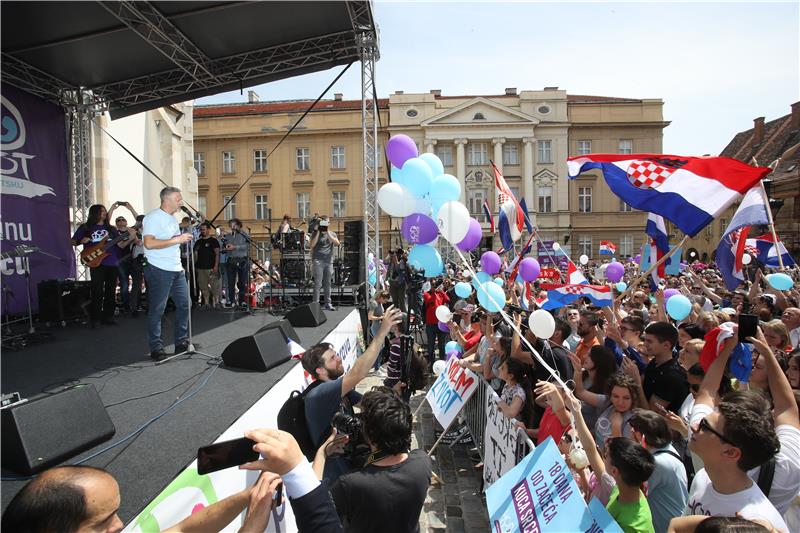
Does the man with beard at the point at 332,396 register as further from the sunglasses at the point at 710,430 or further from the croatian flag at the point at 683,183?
the croatian flag at the point at 683,183

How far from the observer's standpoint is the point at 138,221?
26.2 feet

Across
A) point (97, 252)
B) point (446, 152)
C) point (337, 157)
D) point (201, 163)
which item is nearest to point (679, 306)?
point (97, 252)

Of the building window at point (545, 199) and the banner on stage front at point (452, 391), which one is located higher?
the building window at point (545, 199)

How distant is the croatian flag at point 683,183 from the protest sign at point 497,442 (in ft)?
7.62

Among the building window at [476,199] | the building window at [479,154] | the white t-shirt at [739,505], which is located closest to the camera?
the white t-shirt at [739,505]

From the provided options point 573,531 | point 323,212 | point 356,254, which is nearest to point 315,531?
point 573,531

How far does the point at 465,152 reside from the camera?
4203 centimetres

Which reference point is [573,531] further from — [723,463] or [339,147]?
[339,147]

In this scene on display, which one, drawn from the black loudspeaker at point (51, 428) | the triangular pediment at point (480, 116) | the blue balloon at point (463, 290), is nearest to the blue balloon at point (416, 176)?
the blue balloon at point (463, 290)

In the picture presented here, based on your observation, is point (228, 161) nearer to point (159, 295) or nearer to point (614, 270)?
point (614, 270)

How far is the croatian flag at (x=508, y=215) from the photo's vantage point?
676cm

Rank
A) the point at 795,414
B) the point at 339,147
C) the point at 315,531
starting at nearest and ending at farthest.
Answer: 1. the point at 315,531
2. the point at 795,414
3. the point at 339,147

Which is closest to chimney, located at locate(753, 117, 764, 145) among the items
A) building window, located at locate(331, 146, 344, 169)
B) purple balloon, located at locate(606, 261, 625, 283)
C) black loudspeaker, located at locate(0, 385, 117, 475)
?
building window, located at locate(331, 146, 344, 169)

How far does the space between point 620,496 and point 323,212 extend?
41.2 m
